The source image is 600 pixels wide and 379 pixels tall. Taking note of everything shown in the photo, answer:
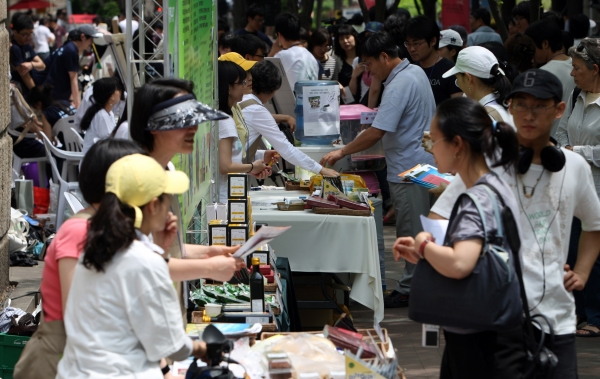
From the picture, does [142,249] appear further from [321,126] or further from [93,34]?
[93,34]

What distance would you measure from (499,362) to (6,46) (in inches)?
164

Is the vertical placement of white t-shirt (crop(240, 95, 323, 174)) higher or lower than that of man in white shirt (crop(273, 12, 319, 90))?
lower

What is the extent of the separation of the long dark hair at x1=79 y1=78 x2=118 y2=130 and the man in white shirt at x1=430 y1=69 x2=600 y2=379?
21.2 feet

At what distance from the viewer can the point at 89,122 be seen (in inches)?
355

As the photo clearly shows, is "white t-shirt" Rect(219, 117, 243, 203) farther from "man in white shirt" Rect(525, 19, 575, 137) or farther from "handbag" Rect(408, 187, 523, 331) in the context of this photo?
"handbag" Rect(408, 187, 523, 331)

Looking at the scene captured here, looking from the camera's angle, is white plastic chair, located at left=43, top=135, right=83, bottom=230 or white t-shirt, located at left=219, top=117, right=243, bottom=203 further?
white plastic chair, located at left=43, top=135, right=83, bottom=230

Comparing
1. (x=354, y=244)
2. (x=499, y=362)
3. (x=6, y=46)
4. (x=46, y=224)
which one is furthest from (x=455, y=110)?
(x=46, y=224)

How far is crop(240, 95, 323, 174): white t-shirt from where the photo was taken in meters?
6.49

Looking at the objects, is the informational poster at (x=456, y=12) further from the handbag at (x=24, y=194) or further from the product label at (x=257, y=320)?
the product label at (x=257, y=320)

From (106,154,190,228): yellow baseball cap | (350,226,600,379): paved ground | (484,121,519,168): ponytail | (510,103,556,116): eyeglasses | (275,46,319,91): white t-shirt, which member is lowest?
(350,226,600,379): paved ground

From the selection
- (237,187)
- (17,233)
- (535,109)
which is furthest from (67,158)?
(535,109)

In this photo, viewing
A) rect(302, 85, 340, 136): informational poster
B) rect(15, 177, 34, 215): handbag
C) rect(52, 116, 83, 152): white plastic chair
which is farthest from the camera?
rect(52, 116, 83, 152): white plastic chair

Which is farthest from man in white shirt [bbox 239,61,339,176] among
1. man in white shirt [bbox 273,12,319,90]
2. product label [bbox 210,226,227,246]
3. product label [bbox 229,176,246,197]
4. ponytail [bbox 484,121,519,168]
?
ponytail [bbox 484,121,519,168]

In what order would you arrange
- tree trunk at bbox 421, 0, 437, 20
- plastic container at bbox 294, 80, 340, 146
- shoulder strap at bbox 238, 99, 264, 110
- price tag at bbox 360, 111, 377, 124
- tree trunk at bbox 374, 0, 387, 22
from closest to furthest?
shoulder strap at bbox 238, 99, 264, 110, price tag at bbox 360, 111, 377, 124, plastic container at bbox 294, 80, 340, 146, tree trunk at bbox 374, 0, 387, 22, tree trunk at bbox 421, 0, 437, 20
